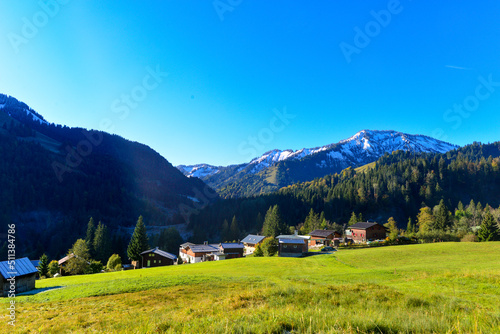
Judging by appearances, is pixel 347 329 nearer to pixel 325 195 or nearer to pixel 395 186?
pixel 325 195

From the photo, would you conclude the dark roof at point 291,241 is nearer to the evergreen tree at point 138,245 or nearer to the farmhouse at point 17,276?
the evergreen tree at point 138,245

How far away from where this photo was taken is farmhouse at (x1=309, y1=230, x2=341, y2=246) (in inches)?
3600

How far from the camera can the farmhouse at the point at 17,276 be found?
98.5 ft

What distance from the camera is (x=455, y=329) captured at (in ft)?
18.5

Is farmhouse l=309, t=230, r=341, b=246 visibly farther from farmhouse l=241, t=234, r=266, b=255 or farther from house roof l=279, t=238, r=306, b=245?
house roof l=279, t=238, r=306, b=245

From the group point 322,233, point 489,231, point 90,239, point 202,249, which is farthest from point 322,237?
point 90,239

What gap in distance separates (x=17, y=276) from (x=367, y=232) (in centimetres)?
10573

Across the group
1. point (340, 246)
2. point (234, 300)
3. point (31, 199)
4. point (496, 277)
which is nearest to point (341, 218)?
point (340, 246)

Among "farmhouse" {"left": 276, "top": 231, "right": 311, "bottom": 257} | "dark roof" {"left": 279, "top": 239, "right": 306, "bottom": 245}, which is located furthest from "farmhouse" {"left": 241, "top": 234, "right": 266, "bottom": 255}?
"farmhouse" {"left": 276, "top": 231, "right": 311, "bottom": 257}

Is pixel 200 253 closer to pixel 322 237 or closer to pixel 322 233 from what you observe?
pixel 322 237

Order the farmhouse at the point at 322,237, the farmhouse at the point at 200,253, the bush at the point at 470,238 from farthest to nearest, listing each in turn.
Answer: the farmhouse at the point at 322,237
the farmhouse at the point at 200,253
the bush at the point at 470,238

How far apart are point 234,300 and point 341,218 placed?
152389mm

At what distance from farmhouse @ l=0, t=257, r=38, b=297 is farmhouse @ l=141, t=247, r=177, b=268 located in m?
45.1

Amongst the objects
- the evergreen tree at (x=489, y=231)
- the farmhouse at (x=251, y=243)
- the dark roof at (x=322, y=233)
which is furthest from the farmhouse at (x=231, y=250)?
the evergreen tree at (x=489, y=231)
